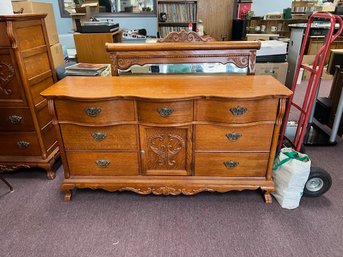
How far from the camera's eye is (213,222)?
1.57m

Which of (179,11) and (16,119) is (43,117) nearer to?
(16,119)

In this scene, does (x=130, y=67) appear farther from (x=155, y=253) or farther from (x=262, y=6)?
(x=262, y=6)

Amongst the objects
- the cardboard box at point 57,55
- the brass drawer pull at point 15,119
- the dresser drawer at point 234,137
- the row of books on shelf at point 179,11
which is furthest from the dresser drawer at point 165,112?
the row of books on shelf at point 179,11

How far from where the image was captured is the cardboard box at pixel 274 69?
2629 mm

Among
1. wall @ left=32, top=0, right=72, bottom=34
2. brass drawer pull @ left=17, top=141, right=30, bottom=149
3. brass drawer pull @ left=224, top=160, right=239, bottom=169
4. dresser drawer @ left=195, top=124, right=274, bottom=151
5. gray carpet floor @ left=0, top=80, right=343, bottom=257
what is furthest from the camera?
wall @ left=32, top=0, right=72, bottom=34

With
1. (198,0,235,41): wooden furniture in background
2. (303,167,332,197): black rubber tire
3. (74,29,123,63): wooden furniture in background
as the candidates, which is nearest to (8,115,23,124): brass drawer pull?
(74,29,123,63): wooden furniture in background

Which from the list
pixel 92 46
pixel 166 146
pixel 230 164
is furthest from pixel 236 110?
pixel 92 46

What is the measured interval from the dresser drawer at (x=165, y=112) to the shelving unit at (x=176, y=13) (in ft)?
10.2

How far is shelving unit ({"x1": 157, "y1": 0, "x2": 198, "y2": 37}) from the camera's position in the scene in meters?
4.21

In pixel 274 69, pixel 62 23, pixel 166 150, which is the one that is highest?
pixel 62 23

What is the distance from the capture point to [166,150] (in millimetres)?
1629

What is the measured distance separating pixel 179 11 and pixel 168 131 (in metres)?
3.36

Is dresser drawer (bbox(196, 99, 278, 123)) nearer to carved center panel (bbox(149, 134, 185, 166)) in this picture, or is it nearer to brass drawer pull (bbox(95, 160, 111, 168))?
carved center panel (bbox(149, 134, 185, 166))

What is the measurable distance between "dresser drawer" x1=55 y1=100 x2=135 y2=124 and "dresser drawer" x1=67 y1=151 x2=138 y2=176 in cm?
25
